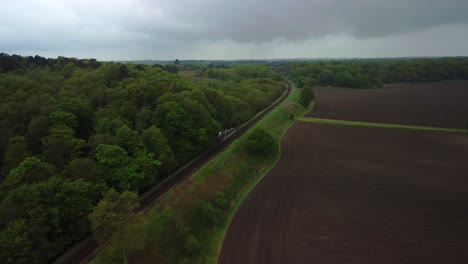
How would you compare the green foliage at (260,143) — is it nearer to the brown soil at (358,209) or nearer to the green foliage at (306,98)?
the brown soil at (358,209)

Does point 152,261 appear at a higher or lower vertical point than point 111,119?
lower

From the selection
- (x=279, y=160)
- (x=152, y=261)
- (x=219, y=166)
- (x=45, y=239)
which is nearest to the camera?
(x=45, y=239)

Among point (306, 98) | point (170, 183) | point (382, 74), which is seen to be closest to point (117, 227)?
point (170, 183)

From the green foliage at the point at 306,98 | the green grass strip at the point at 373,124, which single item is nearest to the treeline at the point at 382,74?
the green foliage at the point at 306,98

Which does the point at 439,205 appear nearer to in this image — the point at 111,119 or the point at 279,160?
the point at 279,160

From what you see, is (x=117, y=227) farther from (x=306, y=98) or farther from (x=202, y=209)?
(x=306, y=98)

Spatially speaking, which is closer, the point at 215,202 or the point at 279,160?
the point at 215,202

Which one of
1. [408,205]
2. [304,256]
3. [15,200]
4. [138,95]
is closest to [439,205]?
[408,205]
